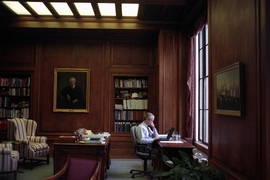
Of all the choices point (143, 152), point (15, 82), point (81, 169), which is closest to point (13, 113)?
point (15, 82)

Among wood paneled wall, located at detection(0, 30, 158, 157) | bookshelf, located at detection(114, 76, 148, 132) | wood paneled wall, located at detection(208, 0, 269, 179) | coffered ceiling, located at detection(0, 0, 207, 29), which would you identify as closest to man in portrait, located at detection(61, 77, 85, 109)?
wood paneled wall, located at detection(0, 30, 158, 157)

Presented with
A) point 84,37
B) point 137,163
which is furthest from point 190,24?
point 137,163

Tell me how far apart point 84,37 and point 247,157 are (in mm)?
6242

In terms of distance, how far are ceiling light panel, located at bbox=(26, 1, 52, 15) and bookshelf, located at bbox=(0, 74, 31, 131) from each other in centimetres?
214

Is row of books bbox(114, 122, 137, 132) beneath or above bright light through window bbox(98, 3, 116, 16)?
beneath

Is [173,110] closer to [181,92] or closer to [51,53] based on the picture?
[181,92]

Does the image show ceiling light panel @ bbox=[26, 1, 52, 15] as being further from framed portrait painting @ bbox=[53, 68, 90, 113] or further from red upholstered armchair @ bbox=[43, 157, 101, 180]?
red upholstered armchair @ bbox=[43, 157, 101, 180]

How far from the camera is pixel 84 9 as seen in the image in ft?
21.7

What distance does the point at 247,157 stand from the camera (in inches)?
112

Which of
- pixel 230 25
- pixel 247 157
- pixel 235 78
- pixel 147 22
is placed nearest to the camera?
pixel 247 157

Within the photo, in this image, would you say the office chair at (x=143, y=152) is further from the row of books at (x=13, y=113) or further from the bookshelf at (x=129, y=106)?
the row of books at (x=13, y=113)

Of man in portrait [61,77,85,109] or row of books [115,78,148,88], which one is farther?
row of books [115,78,148,88]

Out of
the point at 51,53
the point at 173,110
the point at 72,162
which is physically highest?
the point at 51,53

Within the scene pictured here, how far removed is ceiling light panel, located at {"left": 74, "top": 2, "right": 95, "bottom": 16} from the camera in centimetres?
626
